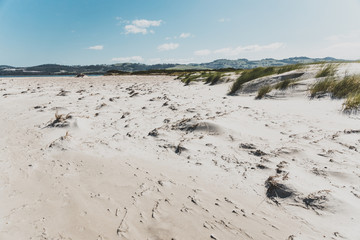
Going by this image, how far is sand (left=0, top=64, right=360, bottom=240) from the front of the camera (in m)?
1.79

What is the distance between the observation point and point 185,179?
2555 mm

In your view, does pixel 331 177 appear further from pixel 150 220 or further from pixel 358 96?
pixel 358 96

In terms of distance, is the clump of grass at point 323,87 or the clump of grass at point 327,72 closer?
the clump of grass at point 323,87

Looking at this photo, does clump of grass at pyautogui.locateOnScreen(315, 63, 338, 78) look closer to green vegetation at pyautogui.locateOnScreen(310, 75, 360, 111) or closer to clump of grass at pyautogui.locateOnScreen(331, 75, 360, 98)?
green vegetation at pyautogui.locateOnScreen(310, 75, 360, 111)

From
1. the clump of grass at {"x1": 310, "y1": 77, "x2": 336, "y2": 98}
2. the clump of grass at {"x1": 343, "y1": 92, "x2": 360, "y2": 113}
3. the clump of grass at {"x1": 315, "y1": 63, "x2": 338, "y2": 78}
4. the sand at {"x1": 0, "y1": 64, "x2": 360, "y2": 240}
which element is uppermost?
the clump of grass at {"x1": 315, "y1": 63, "x2": 338, "y2": 78}

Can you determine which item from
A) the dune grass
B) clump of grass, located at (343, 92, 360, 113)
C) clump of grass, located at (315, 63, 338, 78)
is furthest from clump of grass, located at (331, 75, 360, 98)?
the dune grass

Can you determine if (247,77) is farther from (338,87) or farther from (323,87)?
(338,87)

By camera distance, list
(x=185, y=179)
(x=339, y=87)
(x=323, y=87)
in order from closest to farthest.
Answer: (x=185, y=179), (x=339, y=87), (x=323, y=87)

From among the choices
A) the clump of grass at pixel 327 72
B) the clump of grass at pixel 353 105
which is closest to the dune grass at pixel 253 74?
the clump of grass at pixel 327 72

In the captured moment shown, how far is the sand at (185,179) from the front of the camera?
5.89 ft

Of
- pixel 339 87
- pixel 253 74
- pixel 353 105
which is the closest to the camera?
pixel 353 105

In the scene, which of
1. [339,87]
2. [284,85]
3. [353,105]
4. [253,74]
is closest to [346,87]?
[339,87]

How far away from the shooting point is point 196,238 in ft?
5.55

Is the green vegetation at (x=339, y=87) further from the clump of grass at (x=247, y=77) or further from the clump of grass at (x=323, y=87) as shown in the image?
the clump of grass at (x=247, y=77)
